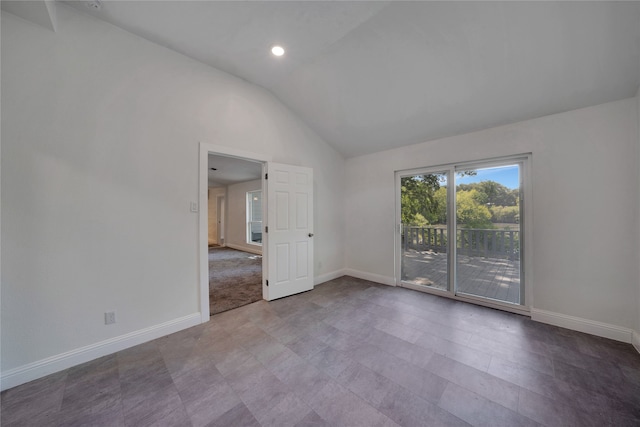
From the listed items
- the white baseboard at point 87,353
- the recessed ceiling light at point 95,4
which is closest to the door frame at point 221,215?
the white baseboard at point 87,353

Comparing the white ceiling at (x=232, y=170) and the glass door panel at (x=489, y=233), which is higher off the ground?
the white ceiling at (x=232, y=170)

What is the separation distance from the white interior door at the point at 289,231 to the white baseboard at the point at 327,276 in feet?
0.91

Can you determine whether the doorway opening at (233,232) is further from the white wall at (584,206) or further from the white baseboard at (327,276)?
the white wall at (584,206)

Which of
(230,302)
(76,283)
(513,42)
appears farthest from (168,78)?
(513,42)

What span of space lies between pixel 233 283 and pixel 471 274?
12.8ft

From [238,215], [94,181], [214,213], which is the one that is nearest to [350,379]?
[94,181]

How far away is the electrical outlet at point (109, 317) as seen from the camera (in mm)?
2088

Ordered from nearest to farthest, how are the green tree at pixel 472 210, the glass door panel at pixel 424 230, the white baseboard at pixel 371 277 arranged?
the green tree at pixel 472 210 < the glass door panel at pixel 424 230 < the white baseboard at pixel 371 277

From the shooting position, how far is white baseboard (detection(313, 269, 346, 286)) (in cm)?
400

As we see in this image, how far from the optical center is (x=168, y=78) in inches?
97.2

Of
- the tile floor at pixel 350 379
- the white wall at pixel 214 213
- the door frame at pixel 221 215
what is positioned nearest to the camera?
the tile floor at pixel 350 379

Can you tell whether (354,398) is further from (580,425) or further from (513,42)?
(513,42)

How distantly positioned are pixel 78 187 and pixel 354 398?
2797mm

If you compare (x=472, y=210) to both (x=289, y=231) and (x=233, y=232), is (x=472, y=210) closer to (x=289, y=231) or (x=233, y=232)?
(x=289, y=231)
